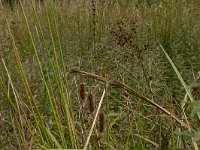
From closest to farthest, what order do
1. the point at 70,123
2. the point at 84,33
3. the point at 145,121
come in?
the point at 70,123 < the point at 145,121 < the point at 84,33

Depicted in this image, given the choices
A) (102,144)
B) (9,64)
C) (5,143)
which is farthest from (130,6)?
(102,144)

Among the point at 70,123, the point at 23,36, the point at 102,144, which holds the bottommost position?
the point at 23,36

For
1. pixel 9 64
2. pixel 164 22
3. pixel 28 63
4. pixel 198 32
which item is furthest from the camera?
pixel 164 22

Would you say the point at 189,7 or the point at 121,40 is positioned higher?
the point at 121,40

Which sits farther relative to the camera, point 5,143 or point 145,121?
point 5,143

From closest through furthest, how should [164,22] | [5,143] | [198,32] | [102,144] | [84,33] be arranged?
[102,144] → [5,143] → [198,32] → [164,22] → [84,33]

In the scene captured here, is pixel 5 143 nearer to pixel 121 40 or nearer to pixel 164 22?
pixel 121 40

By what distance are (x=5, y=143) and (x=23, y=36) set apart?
3145 mm

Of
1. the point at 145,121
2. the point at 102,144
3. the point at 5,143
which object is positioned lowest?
the point at 5,143

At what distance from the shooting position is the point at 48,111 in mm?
2500

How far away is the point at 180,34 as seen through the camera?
4113 millimetres

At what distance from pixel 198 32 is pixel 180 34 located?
8.7 inches

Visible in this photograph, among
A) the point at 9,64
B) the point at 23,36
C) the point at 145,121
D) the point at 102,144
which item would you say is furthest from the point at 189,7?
the point at 102,144

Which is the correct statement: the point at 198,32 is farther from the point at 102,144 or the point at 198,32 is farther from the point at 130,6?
the point at 102,144
